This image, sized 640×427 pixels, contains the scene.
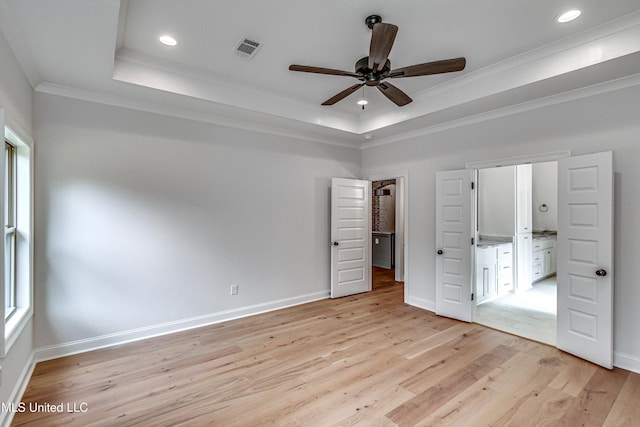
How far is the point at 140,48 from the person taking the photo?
2891 mm

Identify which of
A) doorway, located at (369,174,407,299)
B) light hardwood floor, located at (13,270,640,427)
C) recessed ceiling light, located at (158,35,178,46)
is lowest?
light hardwood floor, located at (13,270,640,427)

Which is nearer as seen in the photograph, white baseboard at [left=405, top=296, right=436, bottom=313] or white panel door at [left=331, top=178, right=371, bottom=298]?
white baseboard at [left=405, top=296, right=436, bottom=313]

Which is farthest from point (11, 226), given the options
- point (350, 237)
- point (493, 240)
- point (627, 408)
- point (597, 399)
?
point (493, 240)

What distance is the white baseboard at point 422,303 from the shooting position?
4492 mm

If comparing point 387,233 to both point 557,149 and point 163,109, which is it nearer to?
point 557,149

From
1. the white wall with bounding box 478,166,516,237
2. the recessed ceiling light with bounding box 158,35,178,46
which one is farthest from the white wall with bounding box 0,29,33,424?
the white wall with bounding box 478,166,516,237

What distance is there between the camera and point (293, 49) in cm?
293

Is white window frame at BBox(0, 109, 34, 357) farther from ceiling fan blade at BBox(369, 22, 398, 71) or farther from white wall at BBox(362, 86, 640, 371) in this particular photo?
white wall at BBox(362, 86, 640, 371)

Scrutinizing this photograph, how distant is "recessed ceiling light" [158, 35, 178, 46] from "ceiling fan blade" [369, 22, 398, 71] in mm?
1818

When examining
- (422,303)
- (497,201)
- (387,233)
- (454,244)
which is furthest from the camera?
(387,233)

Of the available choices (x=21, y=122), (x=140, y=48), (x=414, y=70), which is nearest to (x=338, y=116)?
(x=414, y=70)

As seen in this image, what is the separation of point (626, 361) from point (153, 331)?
4.88 meters

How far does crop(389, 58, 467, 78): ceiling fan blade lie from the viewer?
7.85 ft

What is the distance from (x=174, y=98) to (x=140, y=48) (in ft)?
1.98
